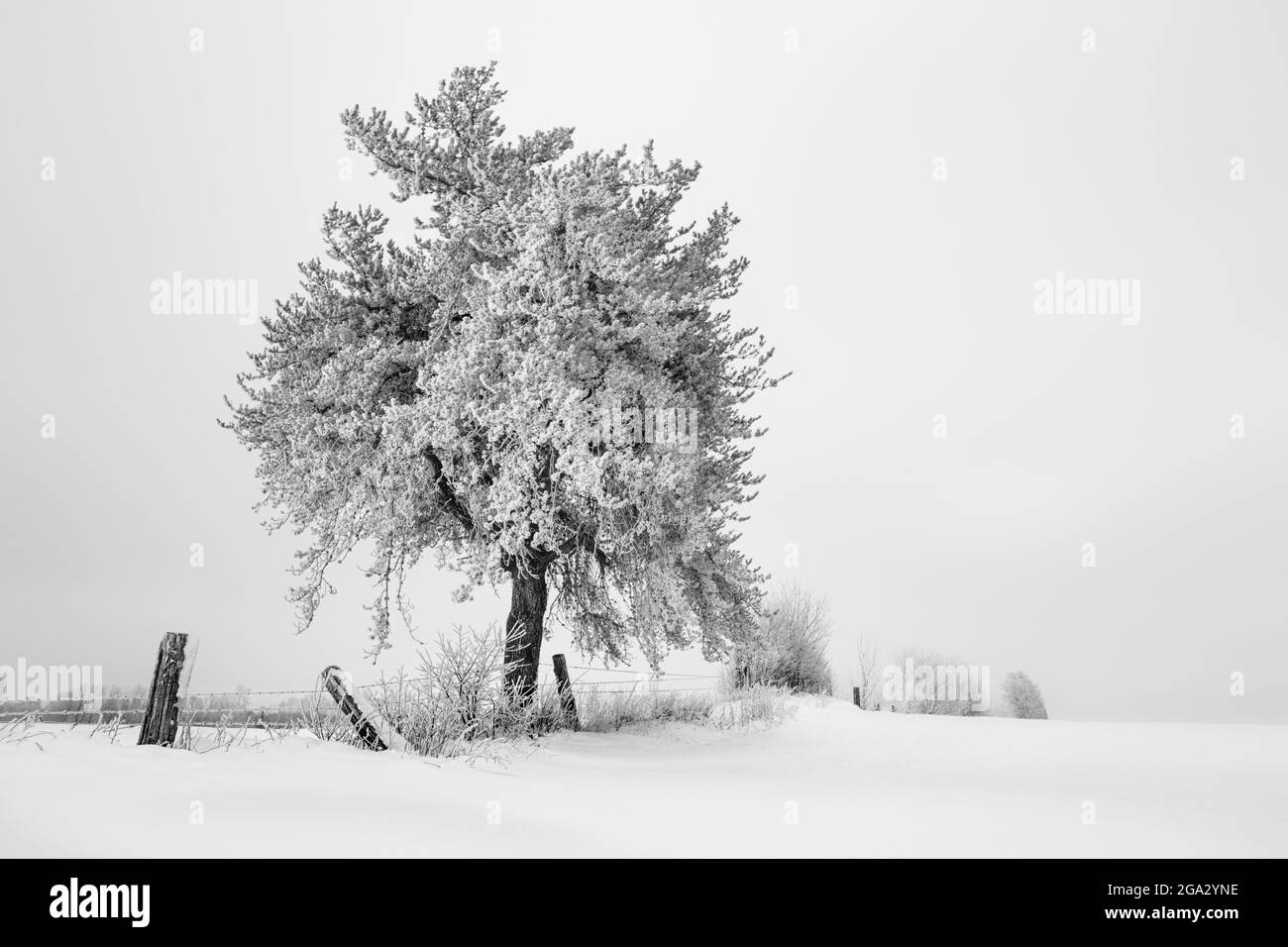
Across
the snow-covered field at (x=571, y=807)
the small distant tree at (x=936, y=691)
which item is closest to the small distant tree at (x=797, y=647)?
the small distant tree at (x=936, y=691)

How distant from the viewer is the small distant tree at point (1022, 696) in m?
25.2

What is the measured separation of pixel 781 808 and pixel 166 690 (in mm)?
5574

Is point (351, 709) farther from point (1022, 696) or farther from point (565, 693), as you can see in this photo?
point (1022, 696)

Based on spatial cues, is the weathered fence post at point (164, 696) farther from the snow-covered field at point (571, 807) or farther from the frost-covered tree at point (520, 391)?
the frost-covered tree at point (520, 391)

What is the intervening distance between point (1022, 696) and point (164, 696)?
23.6 metres

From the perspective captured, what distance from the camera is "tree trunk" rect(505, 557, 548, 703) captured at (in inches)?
525

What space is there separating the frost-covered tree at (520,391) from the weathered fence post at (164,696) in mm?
4454

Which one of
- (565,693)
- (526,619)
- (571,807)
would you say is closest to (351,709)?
(571,807)

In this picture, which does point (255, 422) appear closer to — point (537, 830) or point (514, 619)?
point (514, 619)

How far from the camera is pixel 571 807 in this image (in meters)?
5.79

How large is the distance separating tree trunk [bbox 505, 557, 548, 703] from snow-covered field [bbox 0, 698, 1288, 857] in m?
3.43

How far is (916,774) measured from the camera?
9.78m

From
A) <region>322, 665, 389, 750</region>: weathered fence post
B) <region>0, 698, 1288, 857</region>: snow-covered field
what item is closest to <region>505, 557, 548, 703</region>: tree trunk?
<region>0, 698, 1288, 857</region>: snow-covered field
